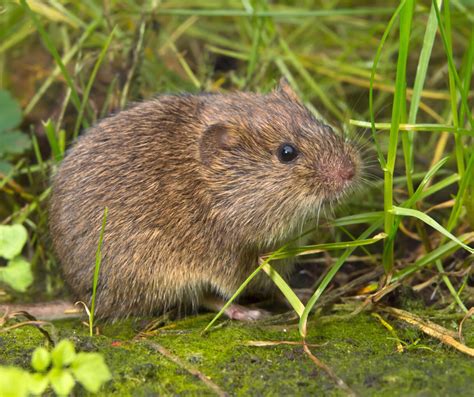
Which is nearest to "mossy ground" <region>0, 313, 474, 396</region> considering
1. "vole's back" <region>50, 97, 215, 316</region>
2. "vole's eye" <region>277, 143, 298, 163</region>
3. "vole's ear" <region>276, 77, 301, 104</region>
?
"vole's back" <region>50, 97, 215, 316</region>

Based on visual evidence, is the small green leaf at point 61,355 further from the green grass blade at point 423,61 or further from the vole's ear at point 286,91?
the vole's ear at point 286,91

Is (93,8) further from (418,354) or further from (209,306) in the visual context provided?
(418,354)

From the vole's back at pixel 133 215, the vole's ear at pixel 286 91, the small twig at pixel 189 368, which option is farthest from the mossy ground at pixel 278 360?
the vole's ear at pixel 286 91

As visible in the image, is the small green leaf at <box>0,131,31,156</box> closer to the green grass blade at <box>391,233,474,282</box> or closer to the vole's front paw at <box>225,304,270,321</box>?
the vole's front paw at <box>225,304,270,321</box>

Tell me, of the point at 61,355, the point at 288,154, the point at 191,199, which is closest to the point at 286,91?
the point at 288,154

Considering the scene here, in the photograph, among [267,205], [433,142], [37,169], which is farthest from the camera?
[433,142]

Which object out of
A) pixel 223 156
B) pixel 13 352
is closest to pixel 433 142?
pixel 223 156
